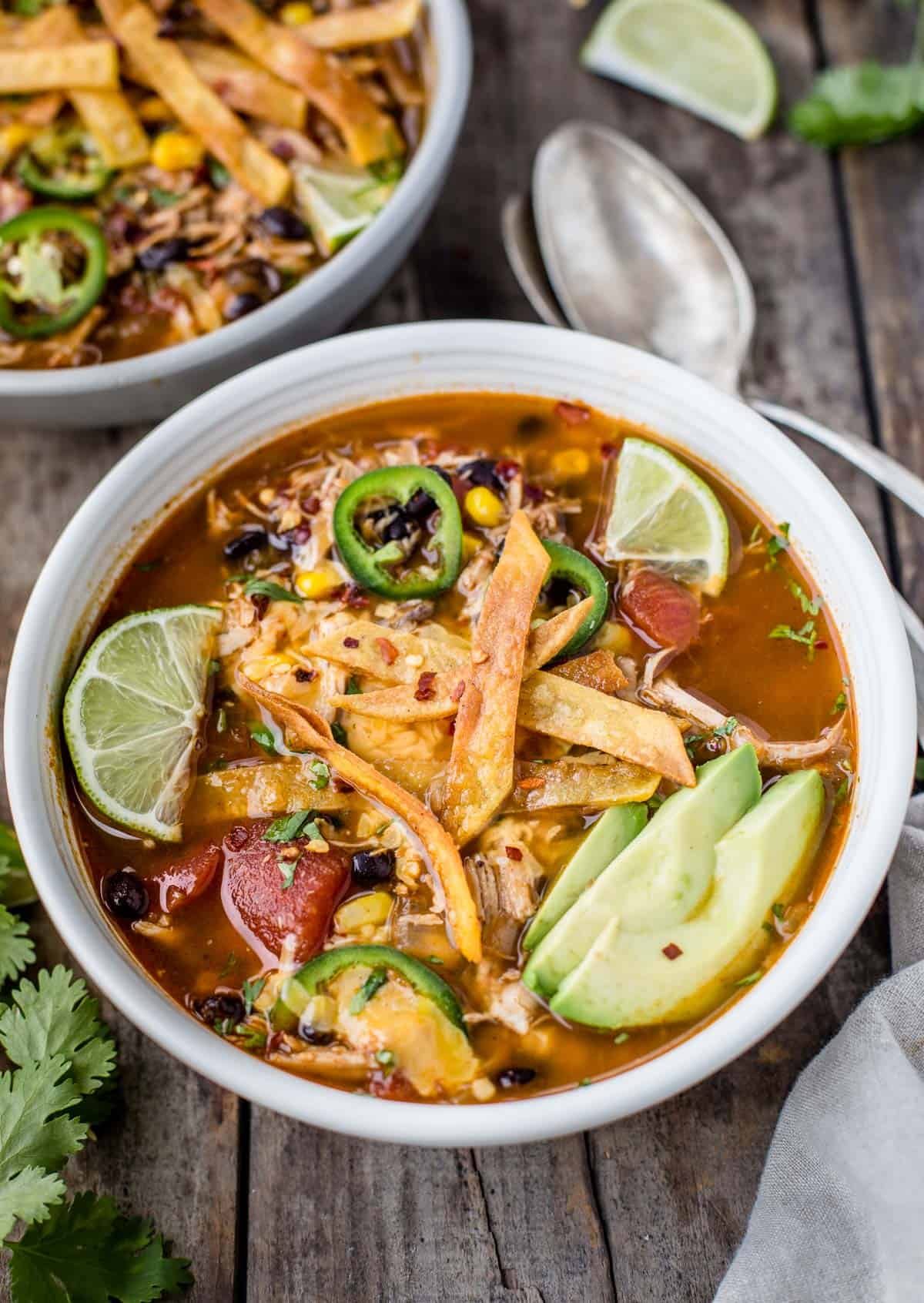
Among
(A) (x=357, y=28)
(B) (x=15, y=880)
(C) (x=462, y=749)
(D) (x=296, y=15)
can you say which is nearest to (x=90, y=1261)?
Result: (B) (x=15, y=880)

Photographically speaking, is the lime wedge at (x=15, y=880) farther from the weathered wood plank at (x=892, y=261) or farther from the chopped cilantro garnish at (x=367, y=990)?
the weathered wood plank at (x=892, y=261)

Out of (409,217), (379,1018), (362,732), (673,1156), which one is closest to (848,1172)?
(673,1156)

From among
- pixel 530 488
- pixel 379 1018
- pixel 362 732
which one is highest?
pixel 530 488

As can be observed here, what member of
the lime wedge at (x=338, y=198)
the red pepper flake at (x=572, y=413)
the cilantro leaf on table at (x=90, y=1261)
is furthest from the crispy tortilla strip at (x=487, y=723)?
the lime wedge at (x=338, y=198)

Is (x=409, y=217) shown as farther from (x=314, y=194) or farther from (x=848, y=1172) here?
(x=848, y=1172)

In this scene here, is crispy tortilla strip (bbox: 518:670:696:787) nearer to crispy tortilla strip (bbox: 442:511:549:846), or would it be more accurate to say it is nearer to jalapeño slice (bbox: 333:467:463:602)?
crispy tortilla strip (bbox: 442:511:549:846)

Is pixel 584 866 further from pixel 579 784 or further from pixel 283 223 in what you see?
pixel 283 223
